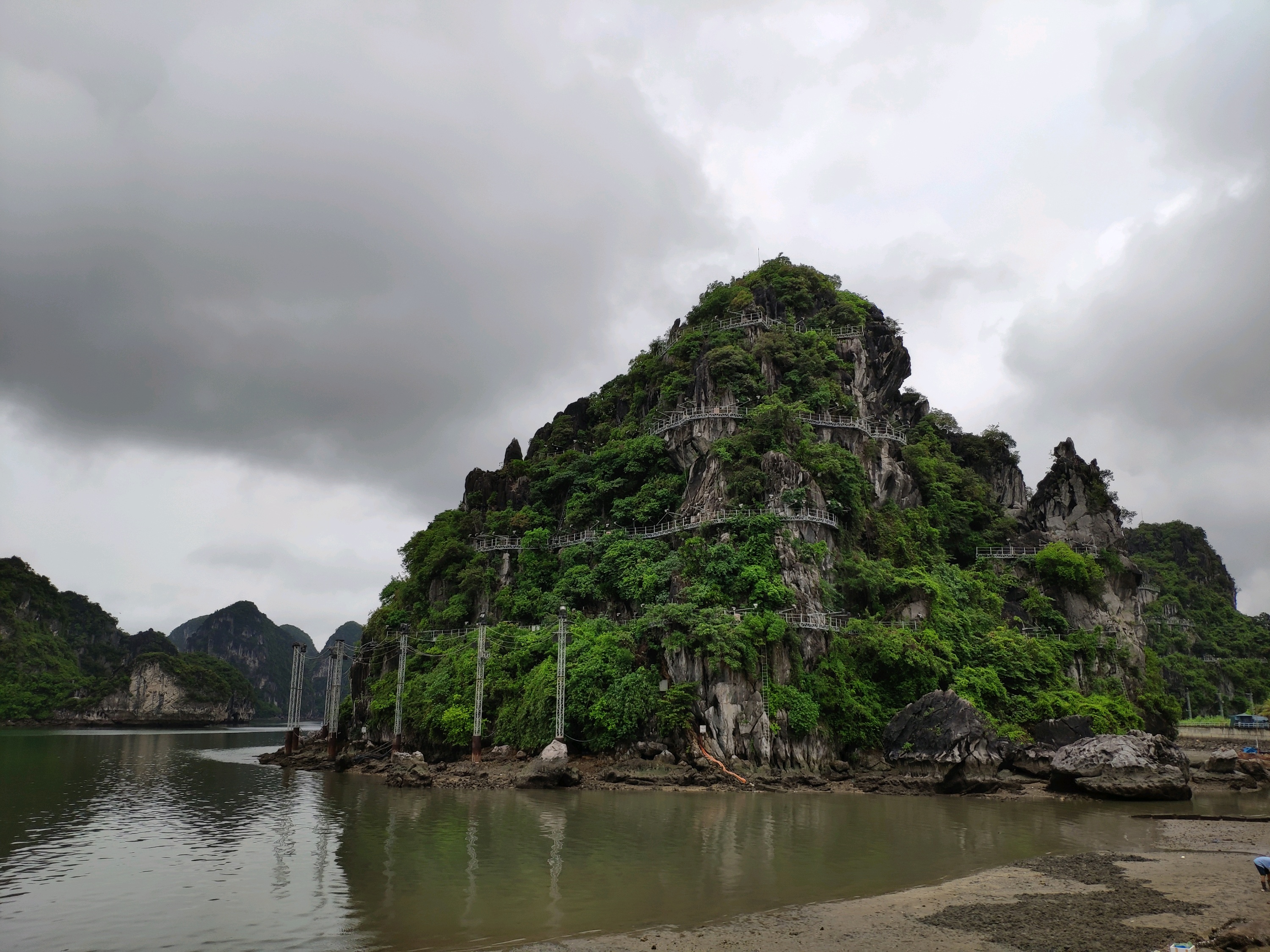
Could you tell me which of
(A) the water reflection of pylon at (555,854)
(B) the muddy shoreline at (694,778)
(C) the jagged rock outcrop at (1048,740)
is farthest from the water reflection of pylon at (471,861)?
(C) the jagged rock outcrop at (1048,740)

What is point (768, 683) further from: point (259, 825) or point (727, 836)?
point (259, 825)

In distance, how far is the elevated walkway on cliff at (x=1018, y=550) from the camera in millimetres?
49688

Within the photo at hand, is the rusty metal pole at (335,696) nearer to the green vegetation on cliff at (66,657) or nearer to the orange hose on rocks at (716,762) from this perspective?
the orange hose on rocks at (716,762)

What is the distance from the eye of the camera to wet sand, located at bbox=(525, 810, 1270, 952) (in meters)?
12.0

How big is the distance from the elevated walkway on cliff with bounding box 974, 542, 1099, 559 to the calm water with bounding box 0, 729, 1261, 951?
2038 centimetres

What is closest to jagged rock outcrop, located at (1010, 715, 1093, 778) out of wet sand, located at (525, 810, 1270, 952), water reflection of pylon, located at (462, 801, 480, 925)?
wet sand, located at (525, 810, 1270, 952)

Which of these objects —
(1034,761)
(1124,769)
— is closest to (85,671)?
(1034,761)

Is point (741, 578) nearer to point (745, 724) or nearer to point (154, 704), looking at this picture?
point (745, 724)

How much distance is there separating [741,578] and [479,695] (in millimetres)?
14069

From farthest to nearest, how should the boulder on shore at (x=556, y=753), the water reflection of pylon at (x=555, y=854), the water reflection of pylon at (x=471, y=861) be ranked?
1. the boulder on shore at (x=556, y=753)
2. the water reflection of pylon at (x=471, y=861)
3. the water reflection of pylon at (x=555, y=854)

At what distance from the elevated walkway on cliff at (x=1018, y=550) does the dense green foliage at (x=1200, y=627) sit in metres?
22.9

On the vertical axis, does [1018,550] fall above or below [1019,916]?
above

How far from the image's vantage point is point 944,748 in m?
33.9

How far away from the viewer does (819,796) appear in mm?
31188
